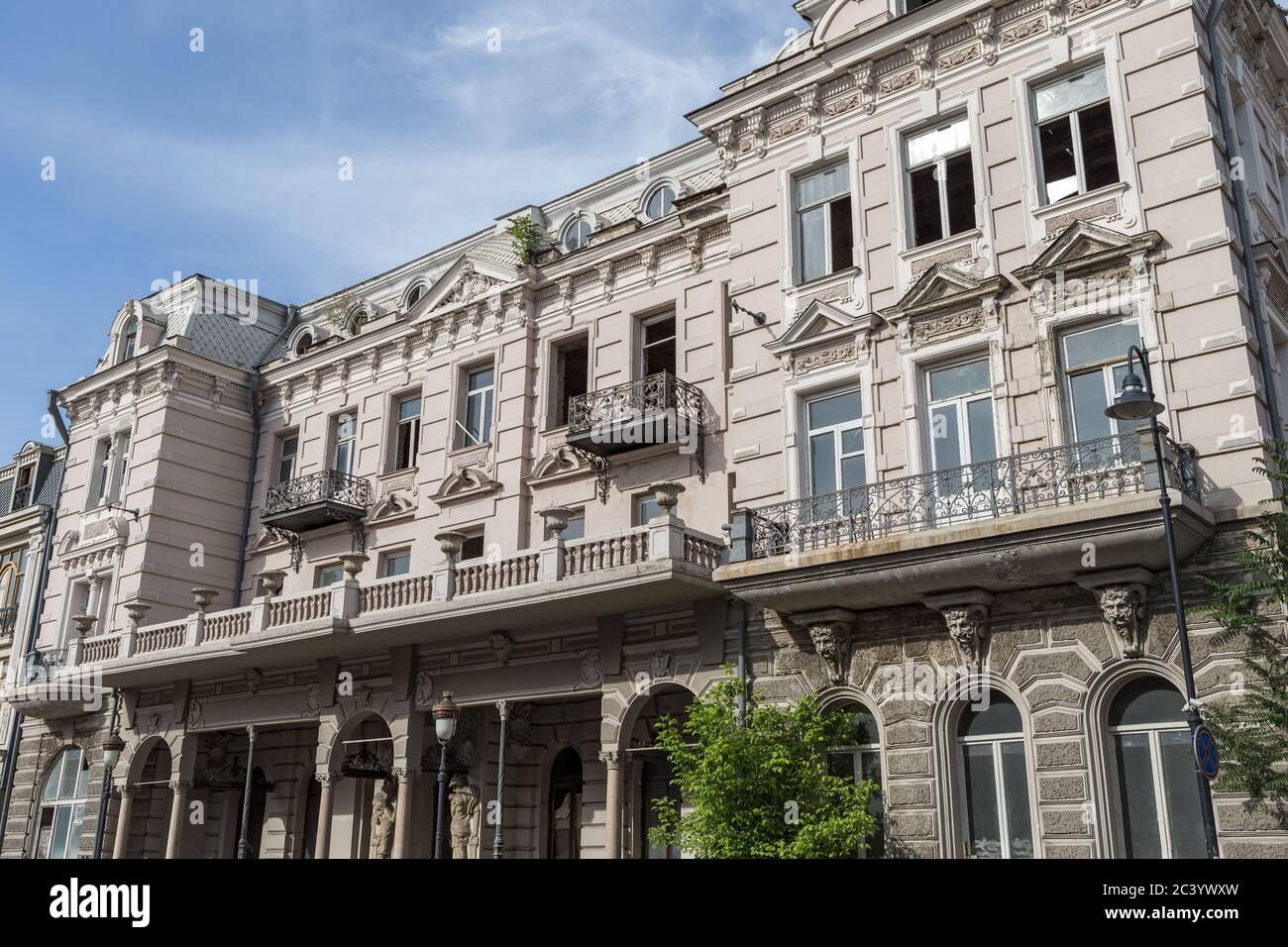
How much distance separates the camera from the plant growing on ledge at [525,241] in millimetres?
25656

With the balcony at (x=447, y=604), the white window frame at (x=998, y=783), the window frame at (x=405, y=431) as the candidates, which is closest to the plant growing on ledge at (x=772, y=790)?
the white window frame at (x=998, y=783)

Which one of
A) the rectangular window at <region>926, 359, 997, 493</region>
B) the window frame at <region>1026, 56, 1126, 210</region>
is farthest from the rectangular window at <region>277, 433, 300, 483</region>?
the window frame at <region>1026, 56, 1126, 210</region>

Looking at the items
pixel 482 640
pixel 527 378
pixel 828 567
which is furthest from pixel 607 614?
pixel 527 378

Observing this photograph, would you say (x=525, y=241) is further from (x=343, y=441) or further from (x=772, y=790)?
(x=772, y=790)

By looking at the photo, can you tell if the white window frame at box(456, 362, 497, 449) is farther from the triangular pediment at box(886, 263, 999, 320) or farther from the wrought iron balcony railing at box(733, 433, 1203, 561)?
the triangular pediment at box(886, 263, 999, 320)

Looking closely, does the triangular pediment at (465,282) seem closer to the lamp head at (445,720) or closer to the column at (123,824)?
the lamp head at (445,720)

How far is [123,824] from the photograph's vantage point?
2692cm

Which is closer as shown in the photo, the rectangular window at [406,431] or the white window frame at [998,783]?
the white window frame at [998,783]

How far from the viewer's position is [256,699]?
83.6ft

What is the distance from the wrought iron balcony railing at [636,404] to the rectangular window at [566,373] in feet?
4.72

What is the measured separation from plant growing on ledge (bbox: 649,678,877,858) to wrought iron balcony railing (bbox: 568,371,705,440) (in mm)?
6586

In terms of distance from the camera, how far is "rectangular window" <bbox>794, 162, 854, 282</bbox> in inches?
790

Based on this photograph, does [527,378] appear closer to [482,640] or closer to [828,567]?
[482,640]

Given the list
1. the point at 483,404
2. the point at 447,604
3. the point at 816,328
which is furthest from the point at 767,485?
the point at 483,404
